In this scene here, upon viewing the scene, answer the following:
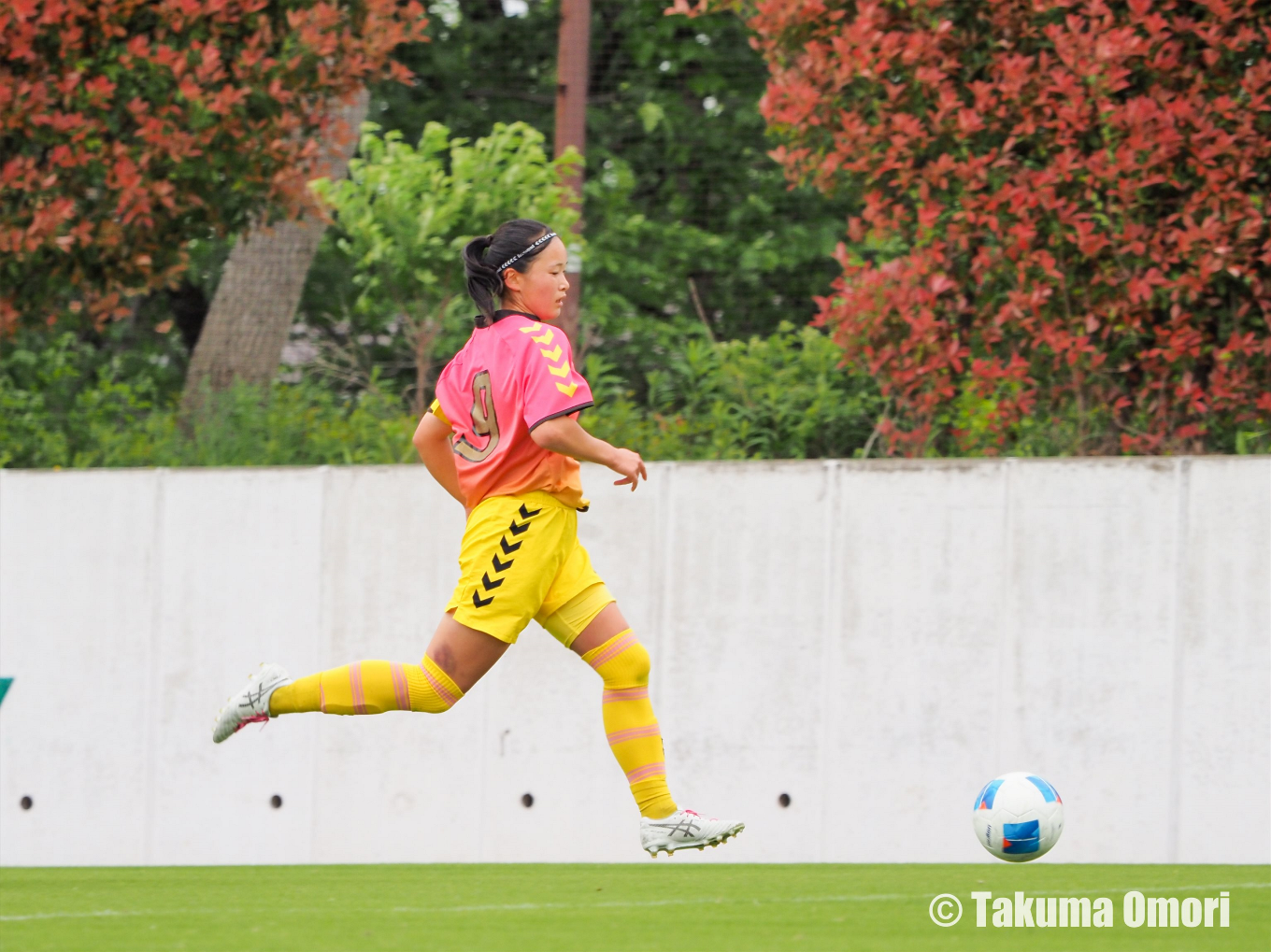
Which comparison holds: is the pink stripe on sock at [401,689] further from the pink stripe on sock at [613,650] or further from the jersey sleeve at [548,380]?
the jersey sleeve at [548,380]

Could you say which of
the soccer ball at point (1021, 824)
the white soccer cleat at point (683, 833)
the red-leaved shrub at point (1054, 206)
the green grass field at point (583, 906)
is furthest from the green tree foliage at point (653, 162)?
the white soccer cleat at point (683, 833)

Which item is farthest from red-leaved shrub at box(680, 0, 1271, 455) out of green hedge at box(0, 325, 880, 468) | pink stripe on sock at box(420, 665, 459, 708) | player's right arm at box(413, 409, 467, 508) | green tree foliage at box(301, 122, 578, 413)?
pink stripe on sock at box(420, 665, 459, 708)

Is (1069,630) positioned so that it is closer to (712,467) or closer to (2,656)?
(712,467)

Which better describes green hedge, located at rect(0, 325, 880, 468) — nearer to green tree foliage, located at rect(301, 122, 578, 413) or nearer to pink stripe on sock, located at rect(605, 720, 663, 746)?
green tree foliage, located at rect(301, 122, 578, 413)

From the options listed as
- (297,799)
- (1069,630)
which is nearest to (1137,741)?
(1069,630)

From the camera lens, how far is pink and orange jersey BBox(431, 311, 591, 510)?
546 centimetres

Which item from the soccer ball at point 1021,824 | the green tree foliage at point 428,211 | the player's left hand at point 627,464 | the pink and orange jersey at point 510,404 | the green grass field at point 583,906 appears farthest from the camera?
the green tree foliage at point 428,211

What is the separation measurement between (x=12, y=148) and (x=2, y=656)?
2.96 meters

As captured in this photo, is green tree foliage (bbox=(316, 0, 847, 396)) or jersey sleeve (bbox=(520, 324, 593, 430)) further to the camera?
green tree foliage (bbox=(316, 0, 847, 396))

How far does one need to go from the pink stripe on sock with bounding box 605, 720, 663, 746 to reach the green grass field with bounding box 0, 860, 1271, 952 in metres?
0.66

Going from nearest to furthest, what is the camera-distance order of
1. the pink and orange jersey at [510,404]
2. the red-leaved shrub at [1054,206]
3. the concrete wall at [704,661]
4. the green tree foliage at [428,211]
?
the pink and orange jersey at [510,404], the concrete wall at [704,661], the red-leaved shrub at [1054,206], the green tree foliage at [428,211]

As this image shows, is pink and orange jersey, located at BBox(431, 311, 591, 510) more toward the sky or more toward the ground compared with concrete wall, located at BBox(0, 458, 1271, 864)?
more toward the sky

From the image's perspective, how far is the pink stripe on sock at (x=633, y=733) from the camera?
579 centimetres

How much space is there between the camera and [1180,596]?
8.69 metres
